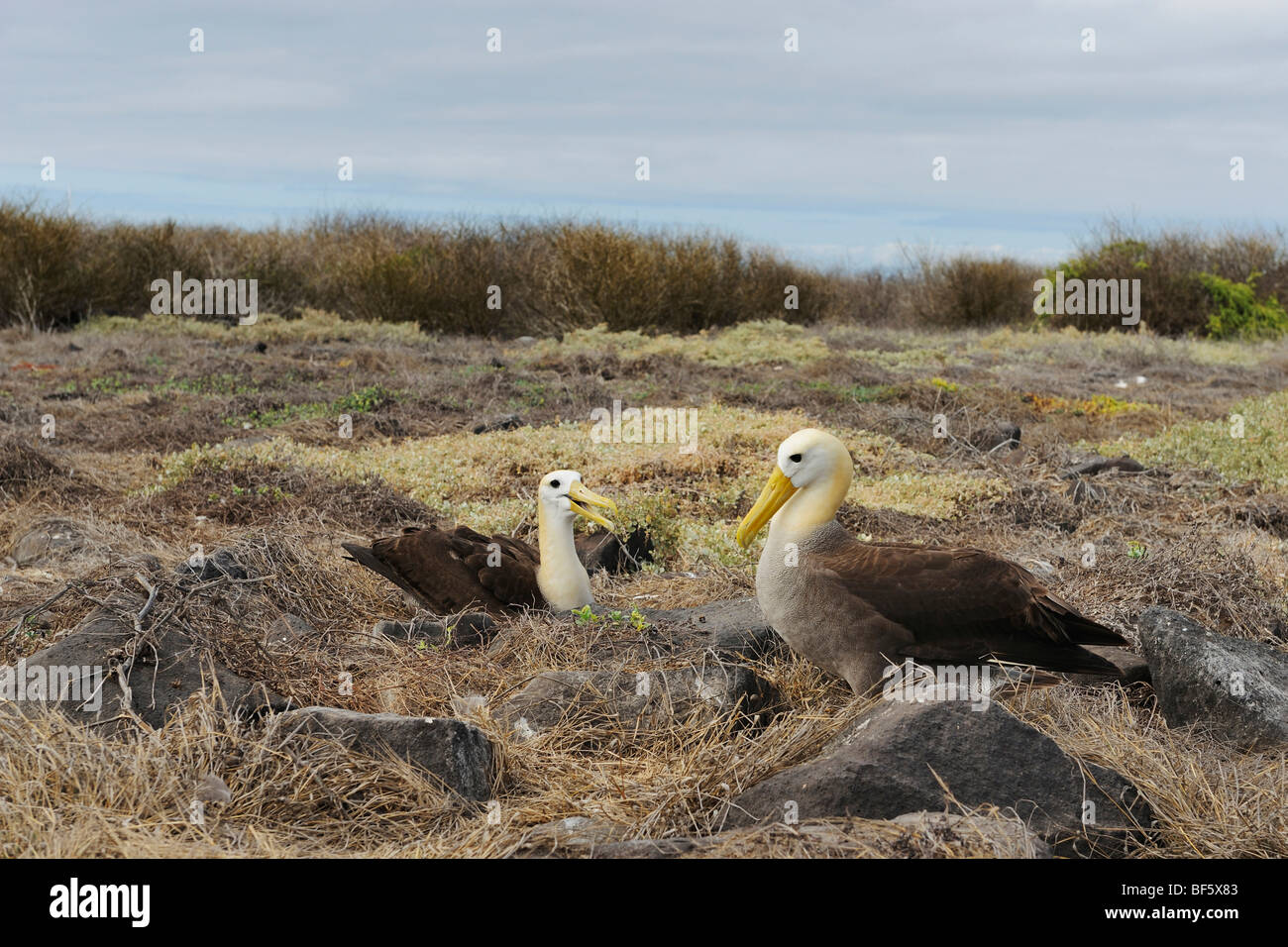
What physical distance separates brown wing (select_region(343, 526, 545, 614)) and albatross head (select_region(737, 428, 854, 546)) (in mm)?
1621

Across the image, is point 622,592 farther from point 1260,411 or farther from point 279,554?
point 1260,411

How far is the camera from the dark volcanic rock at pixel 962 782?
3291 millimetres

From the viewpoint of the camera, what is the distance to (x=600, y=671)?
4461 mm

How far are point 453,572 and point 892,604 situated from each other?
2378 millimetres

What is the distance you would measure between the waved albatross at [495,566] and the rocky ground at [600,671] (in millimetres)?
299

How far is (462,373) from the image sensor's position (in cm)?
1709

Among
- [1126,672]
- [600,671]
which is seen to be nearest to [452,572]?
[600,671]

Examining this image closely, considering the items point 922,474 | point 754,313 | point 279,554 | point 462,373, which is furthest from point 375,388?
point 754,313

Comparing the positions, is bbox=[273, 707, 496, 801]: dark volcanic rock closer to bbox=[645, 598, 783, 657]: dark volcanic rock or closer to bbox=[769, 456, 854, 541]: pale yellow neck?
bbox=[645, 598, 783, 657]: dark volcanic rock

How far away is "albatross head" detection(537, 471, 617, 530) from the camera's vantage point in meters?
5.50

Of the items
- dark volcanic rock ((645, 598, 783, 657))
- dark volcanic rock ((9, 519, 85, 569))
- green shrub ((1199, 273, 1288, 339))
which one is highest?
green shrub ((1199, 273, 1288, 339))

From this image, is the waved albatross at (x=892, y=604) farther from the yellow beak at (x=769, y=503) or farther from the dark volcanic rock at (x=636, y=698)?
the dark volcanic rock at (x=636, y=698)

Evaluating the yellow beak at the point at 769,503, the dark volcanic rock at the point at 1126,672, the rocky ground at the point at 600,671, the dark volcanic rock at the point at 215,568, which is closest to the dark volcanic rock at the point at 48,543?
the rocky ground at the point at 600,671

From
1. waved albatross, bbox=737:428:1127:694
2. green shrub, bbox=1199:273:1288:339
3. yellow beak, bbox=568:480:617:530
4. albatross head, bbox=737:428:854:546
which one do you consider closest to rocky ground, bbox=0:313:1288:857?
waved albatross, bbox=737:428:1127:694
